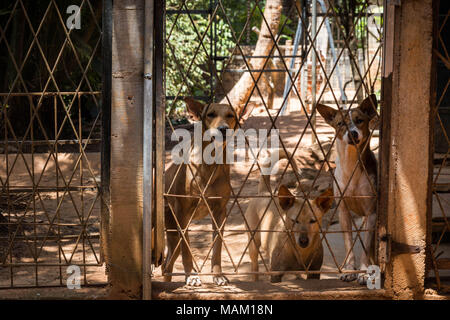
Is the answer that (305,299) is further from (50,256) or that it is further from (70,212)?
(70,212)

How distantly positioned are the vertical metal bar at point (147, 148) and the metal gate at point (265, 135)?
0.15 m

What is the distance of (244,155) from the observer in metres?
11.4

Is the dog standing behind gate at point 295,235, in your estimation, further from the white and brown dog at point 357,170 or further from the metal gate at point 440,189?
the metal gate at point 440,189

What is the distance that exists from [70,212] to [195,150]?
4.02 m

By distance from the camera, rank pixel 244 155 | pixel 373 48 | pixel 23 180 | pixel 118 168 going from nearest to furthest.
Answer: pixel 118 168, pixel 23 180, pixel 244 155, pixel 373 48

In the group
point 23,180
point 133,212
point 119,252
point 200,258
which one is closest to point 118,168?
point 133,212

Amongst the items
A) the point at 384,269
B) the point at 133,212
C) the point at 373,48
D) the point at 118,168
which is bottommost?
the point at 384,269

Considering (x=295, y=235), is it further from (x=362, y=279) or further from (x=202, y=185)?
(x=202, y=185)

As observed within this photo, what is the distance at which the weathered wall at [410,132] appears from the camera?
4043 mm

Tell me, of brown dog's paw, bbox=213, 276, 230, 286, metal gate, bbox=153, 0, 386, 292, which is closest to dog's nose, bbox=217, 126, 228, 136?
metal gate, bbox=153, 0, 386, 292

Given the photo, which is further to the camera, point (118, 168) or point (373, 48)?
point (373, 48)

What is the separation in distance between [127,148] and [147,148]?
15 cm

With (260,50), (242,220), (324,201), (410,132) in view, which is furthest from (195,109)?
(260,50)

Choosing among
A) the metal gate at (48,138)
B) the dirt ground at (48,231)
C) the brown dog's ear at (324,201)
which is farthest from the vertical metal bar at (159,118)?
the metal gate at (48,138)
